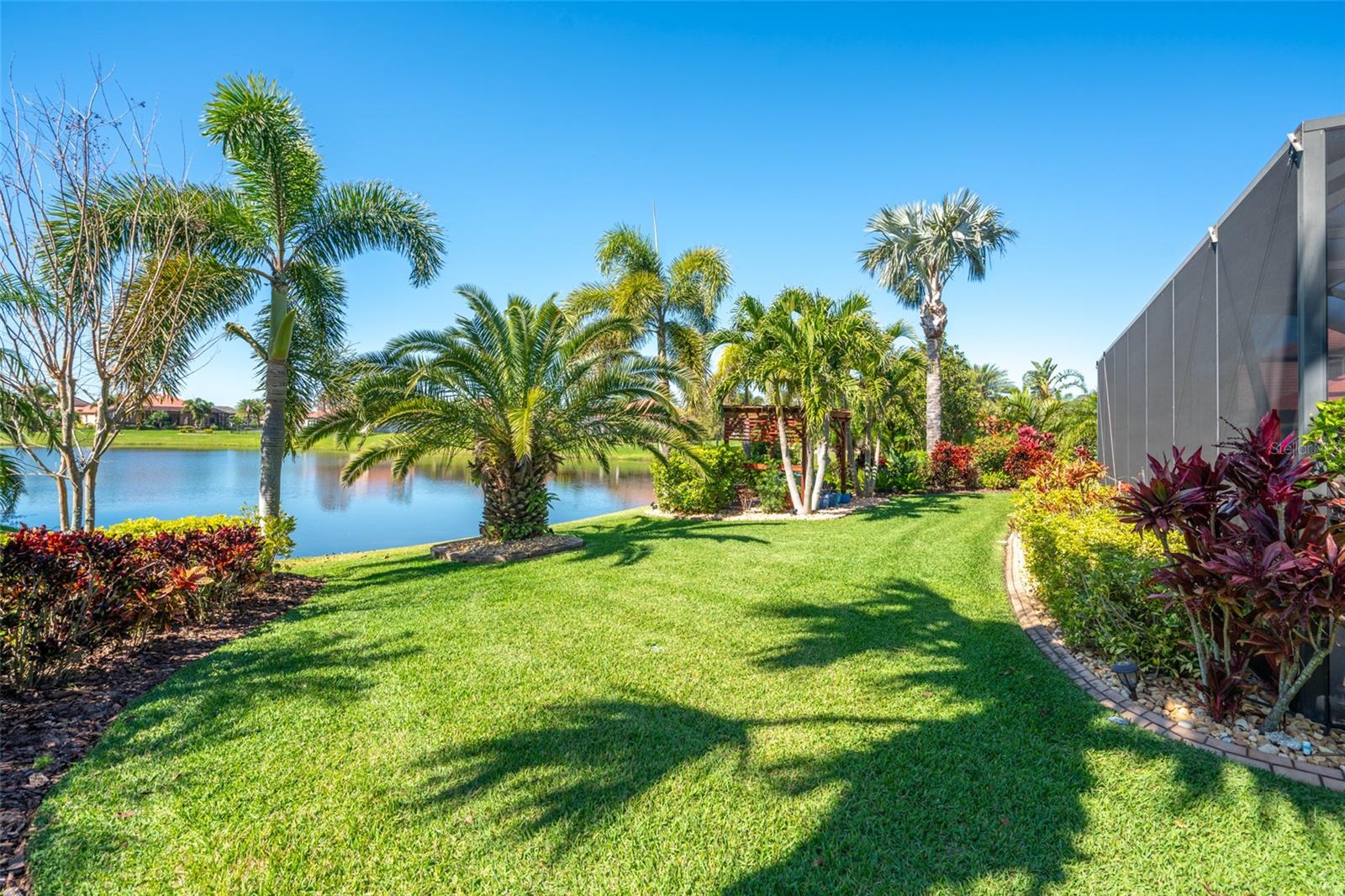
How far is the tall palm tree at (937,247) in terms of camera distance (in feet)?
65.4

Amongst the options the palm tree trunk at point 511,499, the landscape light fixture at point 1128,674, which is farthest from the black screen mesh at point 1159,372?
the palm tree trunk at point 511,499

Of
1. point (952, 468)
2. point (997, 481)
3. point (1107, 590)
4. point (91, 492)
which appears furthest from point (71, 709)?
point (997, 481)

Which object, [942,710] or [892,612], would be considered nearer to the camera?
[942,710]

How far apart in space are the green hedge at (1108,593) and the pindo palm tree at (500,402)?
233 inches

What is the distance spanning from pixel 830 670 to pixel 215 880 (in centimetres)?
380

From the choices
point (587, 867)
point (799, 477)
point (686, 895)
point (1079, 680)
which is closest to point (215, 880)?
point (587, 867)

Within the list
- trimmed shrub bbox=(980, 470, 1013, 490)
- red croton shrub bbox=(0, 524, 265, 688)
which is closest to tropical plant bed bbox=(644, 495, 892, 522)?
trimmed shrub bbox=(980, 470, 1013, 490)

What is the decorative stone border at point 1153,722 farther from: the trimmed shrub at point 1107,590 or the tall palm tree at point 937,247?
the tall palm tree at point 937,247

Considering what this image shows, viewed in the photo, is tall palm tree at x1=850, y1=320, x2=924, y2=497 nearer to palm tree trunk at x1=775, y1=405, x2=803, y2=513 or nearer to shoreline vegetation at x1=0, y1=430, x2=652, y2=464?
palm tree trunk at x1=775, y1=405, x2=803, y2=513

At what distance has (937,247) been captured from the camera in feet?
65.7

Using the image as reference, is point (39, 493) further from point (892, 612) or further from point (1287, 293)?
point (1287, 293)

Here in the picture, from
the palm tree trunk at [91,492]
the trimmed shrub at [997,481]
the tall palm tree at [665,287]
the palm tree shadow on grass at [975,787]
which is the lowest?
the palm tree shadow on grass at [975,787]

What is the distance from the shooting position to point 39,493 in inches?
800

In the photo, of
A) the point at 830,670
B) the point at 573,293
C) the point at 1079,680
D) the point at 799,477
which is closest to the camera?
the point at 1079,680
